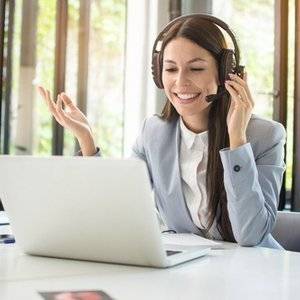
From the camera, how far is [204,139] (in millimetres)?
1716

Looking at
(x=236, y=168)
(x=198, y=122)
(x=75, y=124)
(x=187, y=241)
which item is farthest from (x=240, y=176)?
(x=75, y=124)

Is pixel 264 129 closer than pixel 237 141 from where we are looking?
No

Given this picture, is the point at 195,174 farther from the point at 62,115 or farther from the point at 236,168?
the point at 62,115

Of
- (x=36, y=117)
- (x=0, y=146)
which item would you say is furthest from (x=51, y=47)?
(x=0, y=146)

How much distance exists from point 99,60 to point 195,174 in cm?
271

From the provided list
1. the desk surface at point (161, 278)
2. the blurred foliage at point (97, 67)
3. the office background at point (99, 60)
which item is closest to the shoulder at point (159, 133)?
the desk surface at point (161, 278)

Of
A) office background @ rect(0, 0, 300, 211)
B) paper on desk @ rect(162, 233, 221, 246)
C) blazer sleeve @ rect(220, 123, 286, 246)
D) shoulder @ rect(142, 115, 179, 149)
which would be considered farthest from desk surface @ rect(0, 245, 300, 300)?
office background @ rect(0, 0, 300, 211)

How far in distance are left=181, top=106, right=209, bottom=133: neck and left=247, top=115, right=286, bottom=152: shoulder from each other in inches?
5.7

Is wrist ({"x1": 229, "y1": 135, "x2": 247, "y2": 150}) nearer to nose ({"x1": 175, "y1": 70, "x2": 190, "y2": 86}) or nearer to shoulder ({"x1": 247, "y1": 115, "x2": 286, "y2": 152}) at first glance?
shoulder ({"x1": 247, "y1": 115, "x2": 286, "y2": 152})

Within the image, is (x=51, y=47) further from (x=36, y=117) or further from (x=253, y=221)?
(x=253, y=221)

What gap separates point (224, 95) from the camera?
171 centimetres

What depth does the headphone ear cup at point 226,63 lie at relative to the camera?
1.66 m

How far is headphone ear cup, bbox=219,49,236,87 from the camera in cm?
166

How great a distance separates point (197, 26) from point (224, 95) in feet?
0.72
